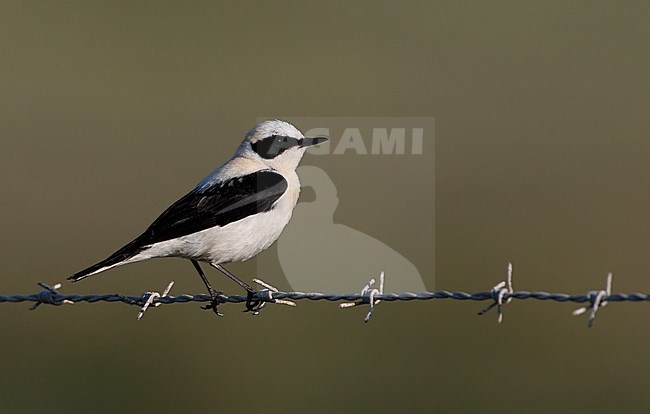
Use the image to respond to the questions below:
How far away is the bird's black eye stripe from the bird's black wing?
0.52m

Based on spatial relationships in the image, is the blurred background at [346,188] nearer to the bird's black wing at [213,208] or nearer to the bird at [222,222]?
the bird at [222,222]

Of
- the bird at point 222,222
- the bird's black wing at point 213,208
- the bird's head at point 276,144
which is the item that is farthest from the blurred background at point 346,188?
the bird's black wing at point 213,208

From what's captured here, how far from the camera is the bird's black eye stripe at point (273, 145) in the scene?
7.70 metres

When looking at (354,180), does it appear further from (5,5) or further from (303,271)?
(5,5)

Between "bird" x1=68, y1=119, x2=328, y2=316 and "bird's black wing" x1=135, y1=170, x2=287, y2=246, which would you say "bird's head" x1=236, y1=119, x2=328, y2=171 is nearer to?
"bird" x1=68, y1=119, x2=328, y2=316

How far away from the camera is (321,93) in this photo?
2573 cm

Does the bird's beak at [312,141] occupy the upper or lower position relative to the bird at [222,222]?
upper

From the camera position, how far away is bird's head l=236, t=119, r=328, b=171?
303 inches

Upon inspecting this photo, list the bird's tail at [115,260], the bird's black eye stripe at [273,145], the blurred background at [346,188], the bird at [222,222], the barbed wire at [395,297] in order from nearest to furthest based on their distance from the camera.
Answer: the barbed wire at [395,297] → the bird's tail at [115,260] → the bird at [222,222] → the bird's black eye stripe at [273,145] → the blurred background at [346,188]

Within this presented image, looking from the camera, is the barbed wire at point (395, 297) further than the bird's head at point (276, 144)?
No

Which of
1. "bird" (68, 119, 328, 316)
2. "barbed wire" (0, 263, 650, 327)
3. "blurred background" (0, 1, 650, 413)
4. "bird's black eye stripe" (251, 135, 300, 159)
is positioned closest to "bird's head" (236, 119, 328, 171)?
"bird's black eye stripe" (251, 135, 300, 159)

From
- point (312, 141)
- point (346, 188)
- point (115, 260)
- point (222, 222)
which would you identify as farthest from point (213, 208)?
point (346, 188)

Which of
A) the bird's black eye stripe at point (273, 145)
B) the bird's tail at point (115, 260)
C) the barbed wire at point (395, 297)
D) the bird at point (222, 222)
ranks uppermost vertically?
the bird's black eye stripe at point (273, 145)

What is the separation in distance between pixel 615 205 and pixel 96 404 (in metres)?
10.1
